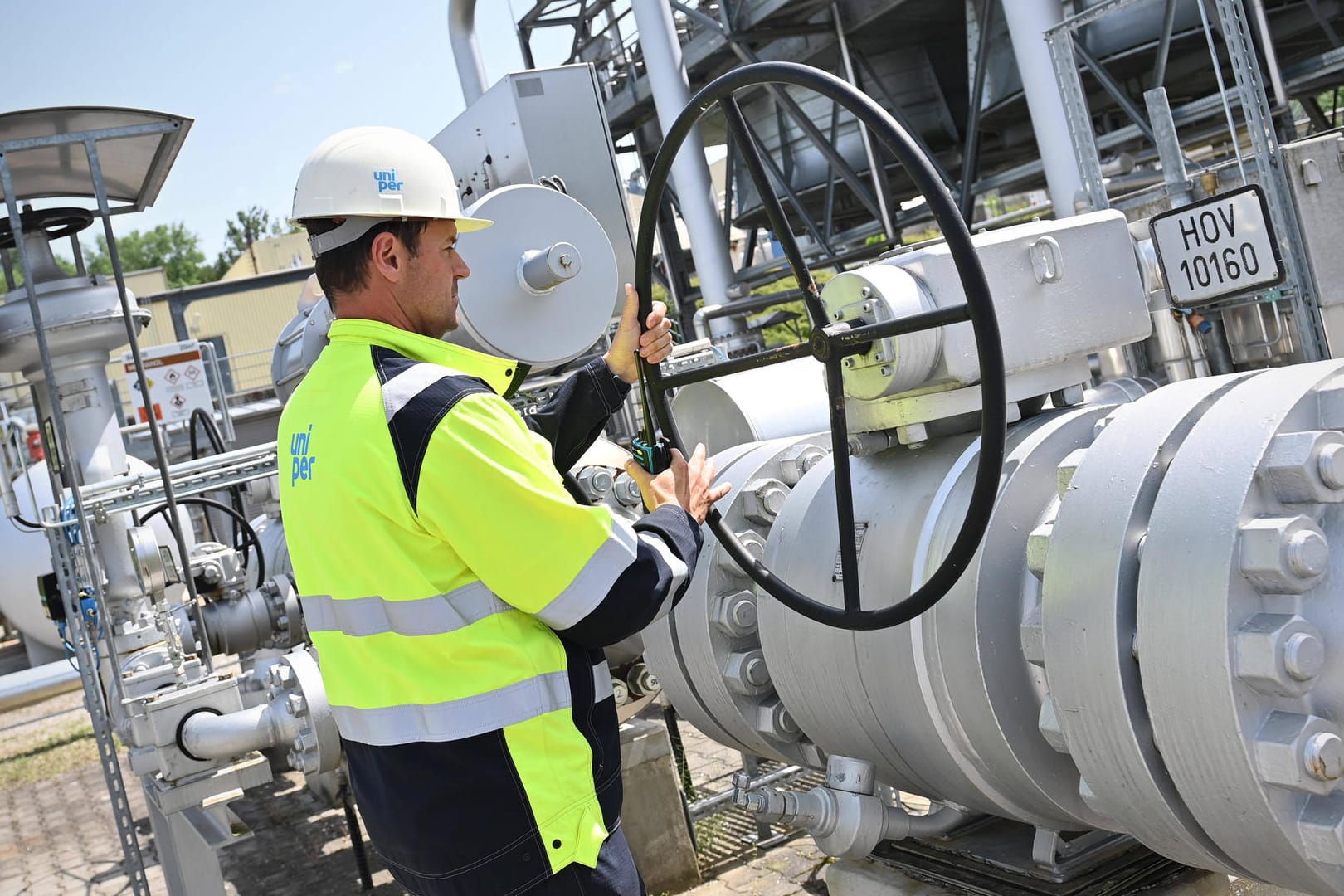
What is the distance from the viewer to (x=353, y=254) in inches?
72.2

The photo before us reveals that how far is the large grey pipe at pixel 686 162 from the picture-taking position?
28.1 ft

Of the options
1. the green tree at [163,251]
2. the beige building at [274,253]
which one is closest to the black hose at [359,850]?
the beige building at [274,253]

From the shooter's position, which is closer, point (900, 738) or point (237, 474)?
point (900, 738)

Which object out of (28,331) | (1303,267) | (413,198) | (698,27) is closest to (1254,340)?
(1303,267)

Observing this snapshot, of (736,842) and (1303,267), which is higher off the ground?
(1303,267)

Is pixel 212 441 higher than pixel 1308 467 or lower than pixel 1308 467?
higher

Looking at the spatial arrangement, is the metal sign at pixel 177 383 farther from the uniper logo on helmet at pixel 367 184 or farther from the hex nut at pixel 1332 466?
the hex nut at pixel 1332 466

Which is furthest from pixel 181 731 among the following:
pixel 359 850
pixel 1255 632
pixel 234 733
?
pixel 1255 632

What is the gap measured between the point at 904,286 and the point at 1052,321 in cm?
30

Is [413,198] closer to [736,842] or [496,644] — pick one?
[496,644]

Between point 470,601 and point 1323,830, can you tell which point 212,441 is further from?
point 1323,830

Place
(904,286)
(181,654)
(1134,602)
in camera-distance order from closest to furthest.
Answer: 1. (1134,602)
2. (904,286)
3. (181,654)

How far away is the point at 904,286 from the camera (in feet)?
6.43

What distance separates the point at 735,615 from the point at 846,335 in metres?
1.04
